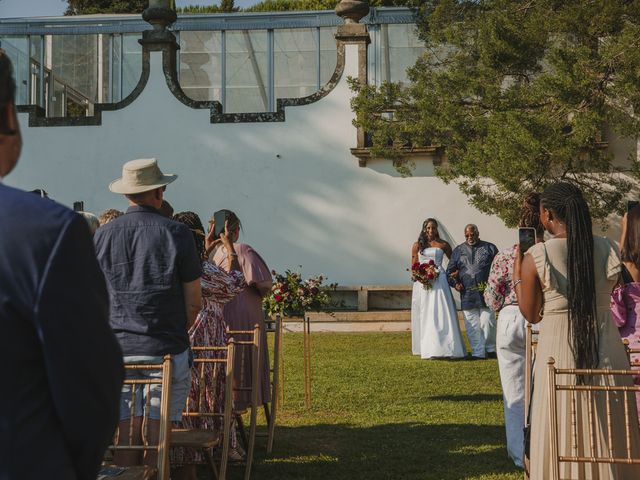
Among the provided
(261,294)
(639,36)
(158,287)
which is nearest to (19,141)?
(158,287)

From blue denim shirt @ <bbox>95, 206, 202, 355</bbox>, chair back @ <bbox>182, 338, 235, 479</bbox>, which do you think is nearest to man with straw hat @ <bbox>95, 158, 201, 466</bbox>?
blue denim shirt @ <bbox>95, 206, 202, 355</bbox>

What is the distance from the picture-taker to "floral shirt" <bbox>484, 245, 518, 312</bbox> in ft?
25.1

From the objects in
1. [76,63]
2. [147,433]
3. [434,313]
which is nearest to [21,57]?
[76,63]

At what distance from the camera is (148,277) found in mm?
5359

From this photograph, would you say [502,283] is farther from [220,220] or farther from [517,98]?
[517,98]

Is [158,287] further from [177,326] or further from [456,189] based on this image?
[456,189]

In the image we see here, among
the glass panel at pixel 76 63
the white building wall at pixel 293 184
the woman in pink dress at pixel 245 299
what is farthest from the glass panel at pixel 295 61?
the woman in pink dress at pixel 245 299

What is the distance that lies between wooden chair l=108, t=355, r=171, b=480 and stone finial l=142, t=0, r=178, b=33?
63.5 feet

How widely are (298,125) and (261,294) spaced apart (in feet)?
47.2

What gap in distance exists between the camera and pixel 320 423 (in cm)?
995

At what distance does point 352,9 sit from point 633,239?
57.1 ft

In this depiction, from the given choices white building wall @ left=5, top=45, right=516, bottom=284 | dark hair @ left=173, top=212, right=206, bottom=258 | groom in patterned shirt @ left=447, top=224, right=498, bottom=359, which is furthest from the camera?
white building wall @ left=5, top=45, right=516, bottom=284

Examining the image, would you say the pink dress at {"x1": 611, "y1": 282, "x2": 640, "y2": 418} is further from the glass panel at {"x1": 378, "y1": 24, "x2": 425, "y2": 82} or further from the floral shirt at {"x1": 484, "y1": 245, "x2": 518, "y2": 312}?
the glass panel at {"x1": 378, "y1": 24, "x2": 425, "y2": 82}

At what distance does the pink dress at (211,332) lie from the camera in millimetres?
6988
